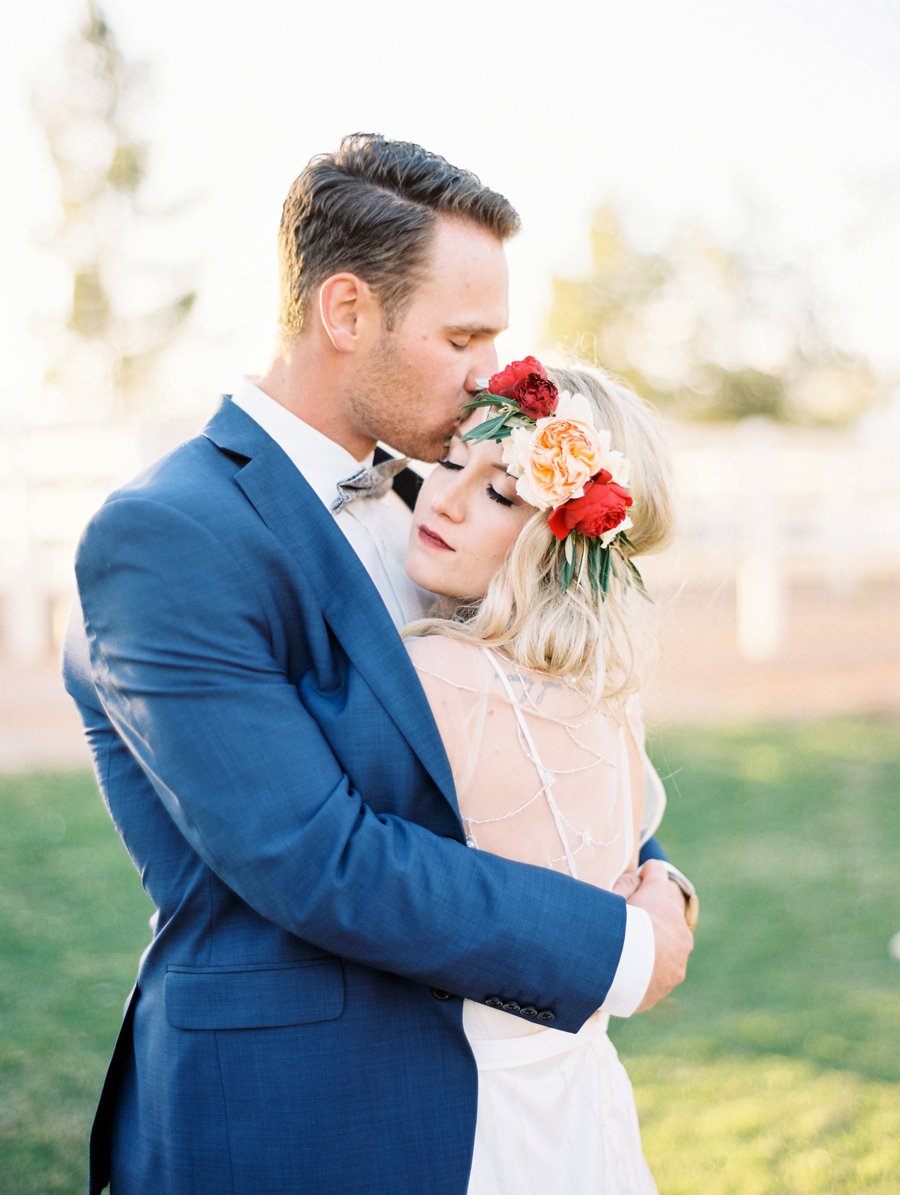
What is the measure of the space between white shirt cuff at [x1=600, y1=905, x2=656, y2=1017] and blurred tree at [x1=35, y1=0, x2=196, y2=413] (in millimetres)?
22579

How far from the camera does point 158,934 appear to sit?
86.4 inches

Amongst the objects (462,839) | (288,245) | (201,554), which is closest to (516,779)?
(462,839)

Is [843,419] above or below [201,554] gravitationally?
below

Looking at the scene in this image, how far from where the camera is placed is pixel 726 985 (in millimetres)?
5309

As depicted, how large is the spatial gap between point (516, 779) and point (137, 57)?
2495cm

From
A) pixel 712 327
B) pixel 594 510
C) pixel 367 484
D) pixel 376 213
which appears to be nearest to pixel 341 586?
pixel 594 510

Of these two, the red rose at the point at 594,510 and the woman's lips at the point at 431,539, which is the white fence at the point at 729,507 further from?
the red rose at the point at 594,510

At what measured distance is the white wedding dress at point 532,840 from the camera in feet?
7.23

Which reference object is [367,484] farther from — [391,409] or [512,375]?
[512,375]

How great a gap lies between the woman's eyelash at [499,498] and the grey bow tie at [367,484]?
0.35m

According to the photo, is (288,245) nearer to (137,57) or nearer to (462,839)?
(462,839)

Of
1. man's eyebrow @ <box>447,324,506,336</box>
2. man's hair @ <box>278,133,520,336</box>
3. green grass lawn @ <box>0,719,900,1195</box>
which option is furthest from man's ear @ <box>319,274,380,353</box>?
green grass lawn @ <box>0,719,900,1195</box>

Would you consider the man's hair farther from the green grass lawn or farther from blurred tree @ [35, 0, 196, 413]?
blurred tree @ [35, 0, 196, 413]

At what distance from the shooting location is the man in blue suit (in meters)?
1.94
